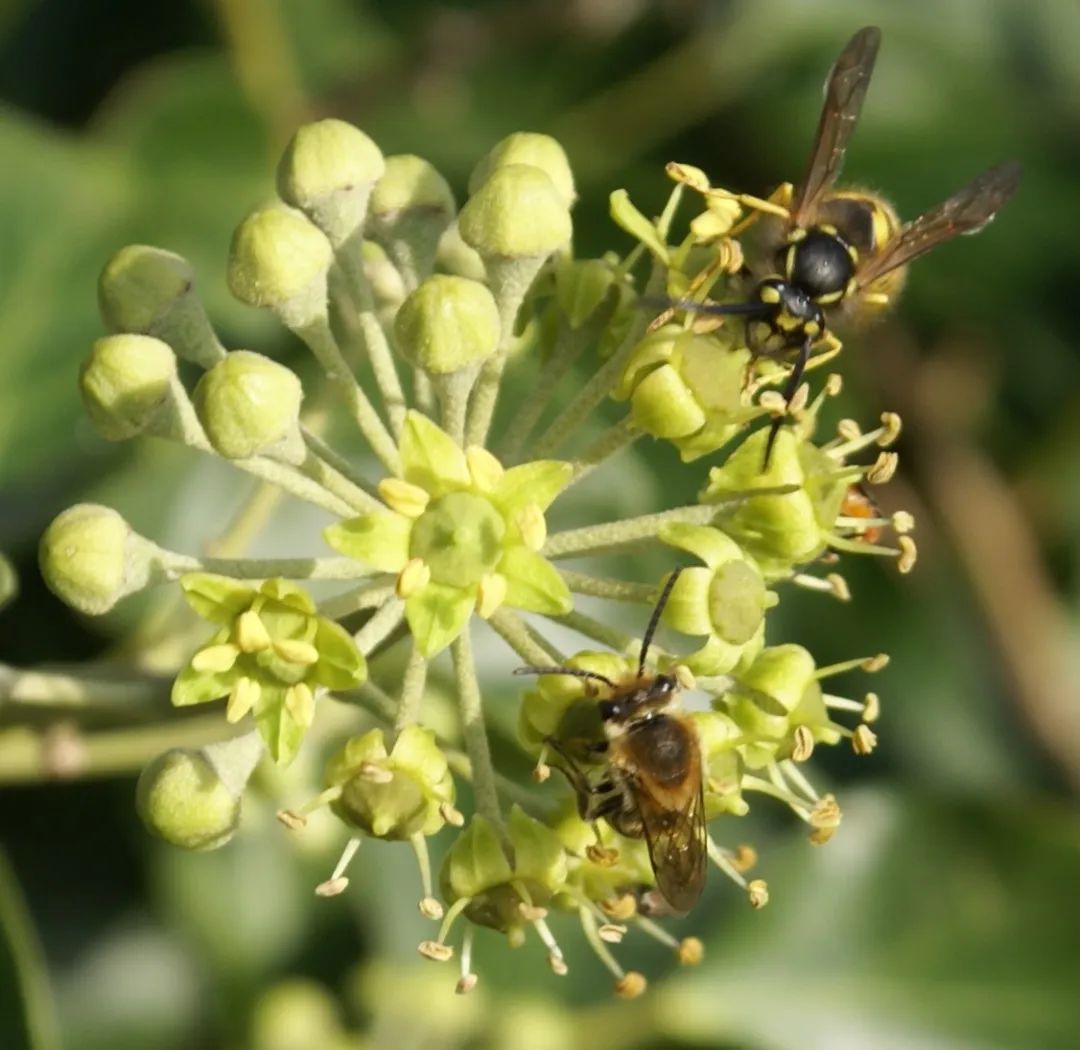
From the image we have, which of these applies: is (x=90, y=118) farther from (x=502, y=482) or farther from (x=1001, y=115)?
(x=502, y=482)

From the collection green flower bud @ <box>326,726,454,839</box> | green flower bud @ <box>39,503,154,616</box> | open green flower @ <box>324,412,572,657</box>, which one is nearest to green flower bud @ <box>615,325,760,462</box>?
open green flower @ <box>324,412,572,657</box>

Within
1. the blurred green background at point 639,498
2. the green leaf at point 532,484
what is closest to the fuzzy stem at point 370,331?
the green leaf at point 532,484

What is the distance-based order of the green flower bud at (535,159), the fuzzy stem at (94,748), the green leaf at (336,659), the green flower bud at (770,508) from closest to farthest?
the green leaf at (336,659) → the green flower bud at (770,508) → the green flower bud at (535,159) → the fuzzy stem at (94,748)

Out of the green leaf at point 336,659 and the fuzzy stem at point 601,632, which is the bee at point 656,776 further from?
the green leaf at point 336,659

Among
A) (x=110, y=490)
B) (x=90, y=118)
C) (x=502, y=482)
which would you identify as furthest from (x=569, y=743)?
(x=90, y=118)

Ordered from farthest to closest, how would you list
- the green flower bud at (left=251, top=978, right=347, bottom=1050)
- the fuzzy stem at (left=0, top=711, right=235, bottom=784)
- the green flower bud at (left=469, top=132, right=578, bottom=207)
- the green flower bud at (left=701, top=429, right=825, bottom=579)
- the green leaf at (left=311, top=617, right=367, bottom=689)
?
the green flower bud at (left=251, top=978, right=347, bottom=1050) → the fuzzy stem at (left=0, top=711, right=235, bottom=784) → the green flower bud at (left=469, top=132, right=578, bottom=207) → the green flower bud at (left=701, top=429, right=825, bottom=579) → the green leaf at (left=311, top=617, right=367, bottom=689)

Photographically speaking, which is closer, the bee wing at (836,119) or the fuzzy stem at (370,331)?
the fuzzy stem at (370,331)

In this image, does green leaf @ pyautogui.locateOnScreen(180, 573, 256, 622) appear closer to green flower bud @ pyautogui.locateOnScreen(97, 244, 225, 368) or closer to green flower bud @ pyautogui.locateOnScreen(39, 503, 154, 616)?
green flower bud @ pyautogui.locateOnScreen(39, 503, 154, 616)
